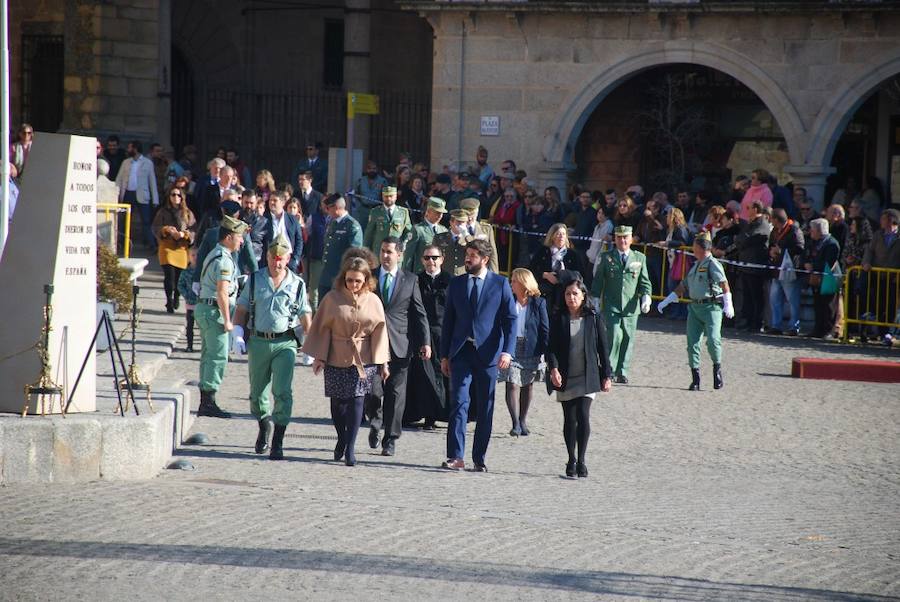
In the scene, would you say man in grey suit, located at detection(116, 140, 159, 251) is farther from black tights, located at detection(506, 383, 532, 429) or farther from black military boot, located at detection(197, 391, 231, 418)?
black tights, located at detection(506, 383, 532, 429)

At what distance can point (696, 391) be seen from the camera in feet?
51.6

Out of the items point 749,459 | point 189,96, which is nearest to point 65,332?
point 749,459

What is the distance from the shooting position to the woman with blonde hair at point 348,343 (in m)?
11.3

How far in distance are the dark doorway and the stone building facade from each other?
8233mm

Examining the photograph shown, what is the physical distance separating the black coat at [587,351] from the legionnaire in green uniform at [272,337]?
191 centimetres

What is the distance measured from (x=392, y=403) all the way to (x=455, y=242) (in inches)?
139

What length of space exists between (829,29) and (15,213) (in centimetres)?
1625

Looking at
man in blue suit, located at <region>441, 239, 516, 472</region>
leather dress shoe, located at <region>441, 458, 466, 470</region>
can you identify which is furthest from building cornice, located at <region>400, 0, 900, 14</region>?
leather dress shoe, located at <region>441, 458, 466, 470</region>

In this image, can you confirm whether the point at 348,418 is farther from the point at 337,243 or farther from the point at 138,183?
the point at 138,183

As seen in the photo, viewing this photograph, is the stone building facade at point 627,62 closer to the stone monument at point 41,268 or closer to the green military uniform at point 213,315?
the green military uniform at point 213,315

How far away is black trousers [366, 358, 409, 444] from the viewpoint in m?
12.1

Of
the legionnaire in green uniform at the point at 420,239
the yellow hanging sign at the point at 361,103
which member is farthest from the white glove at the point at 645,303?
the yellow hanging sign at the point at 361,103

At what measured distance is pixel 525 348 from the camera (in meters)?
13.1

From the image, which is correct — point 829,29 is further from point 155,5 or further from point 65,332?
point 65,332
